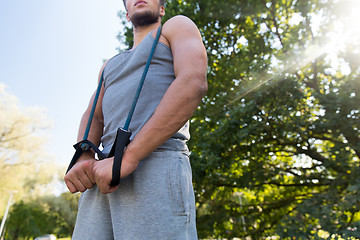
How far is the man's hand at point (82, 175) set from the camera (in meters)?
1.15

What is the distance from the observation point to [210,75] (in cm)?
838

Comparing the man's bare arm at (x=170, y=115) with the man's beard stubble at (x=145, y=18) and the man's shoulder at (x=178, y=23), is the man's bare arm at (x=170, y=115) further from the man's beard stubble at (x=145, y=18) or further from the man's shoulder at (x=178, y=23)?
the man's beard stubble at (x=145, y=18)

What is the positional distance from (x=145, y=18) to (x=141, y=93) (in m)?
0.60

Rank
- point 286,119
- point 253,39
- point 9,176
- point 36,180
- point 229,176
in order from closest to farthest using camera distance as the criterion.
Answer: point 286,119
point 229,176
point 253,39
point 9,176
point 36,180

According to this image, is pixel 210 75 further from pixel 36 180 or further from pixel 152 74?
pixel 36 180

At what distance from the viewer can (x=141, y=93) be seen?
127 cm

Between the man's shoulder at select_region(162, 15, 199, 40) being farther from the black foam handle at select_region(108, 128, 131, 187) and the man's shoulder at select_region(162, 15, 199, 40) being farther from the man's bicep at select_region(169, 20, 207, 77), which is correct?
the black foam handle at select_region(108, 128, 131, 187)

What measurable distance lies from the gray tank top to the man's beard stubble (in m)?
0.25

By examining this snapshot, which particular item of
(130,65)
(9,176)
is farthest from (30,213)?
(130,65)

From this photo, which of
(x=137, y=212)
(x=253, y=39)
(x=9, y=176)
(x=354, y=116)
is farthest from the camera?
(x=9, y=176)

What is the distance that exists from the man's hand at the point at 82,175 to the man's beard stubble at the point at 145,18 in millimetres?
919

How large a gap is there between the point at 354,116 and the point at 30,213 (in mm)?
36695

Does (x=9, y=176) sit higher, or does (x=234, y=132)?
(x=9, y=176)

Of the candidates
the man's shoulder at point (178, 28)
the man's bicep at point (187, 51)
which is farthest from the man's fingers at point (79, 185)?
the man's shoulder at point (178, 28)
